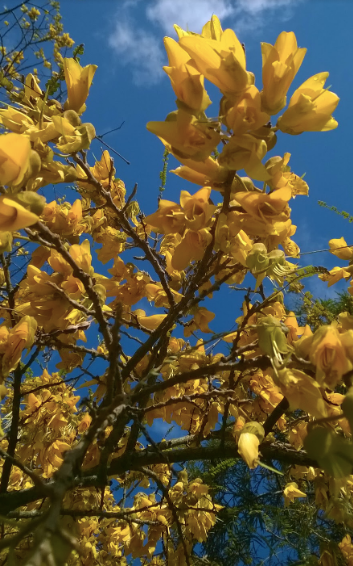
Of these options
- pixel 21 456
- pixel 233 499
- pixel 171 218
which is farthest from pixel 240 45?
pixel 233 499

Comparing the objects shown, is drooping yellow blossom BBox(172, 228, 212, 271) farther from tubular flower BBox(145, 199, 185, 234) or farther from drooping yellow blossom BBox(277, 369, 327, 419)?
drooping yellow blossom BBox(277, 369, 327, 419)

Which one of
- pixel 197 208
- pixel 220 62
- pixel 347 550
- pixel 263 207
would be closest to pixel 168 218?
pixel 197 208

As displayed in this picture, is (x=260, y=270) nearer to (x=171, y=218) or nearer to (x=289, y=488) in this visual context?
(x=171, y=218)

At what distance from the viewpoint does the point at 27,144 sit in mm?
580

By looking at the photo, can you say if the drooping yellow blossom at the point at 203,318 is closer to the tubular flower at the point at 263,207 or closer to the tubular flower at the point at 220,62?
the tubular flower at the point at 263,207

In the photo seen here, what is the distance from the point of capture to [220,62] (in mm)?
667

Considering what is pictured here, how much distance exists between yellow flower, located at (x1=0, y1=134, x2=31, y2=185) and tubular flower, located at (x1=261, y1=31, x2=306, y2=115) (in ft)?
1.28

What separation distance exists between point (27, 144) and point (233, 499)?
148 inches

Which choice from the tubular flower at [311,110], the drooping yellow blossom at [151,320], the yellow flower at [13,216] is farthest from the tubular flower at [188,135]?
the drooping yellow blossom at [151,320]

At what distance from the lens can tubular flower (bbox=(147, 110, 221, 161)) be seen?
2.22 feet

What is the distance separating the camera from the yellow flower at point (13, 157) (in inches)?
22.4

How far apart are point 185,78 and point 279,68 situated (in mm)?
156

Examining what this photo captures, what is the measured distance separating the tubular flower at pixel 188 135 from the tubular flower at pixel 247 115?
32 millimetres

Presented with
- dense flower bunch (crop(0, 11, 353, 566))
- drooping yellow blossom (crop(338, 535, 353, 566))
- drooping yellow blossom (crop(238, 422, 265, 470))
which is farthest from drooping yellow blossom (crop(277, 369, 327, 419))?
drooping yellow blossom (crop(338, 535, 353, 566))
